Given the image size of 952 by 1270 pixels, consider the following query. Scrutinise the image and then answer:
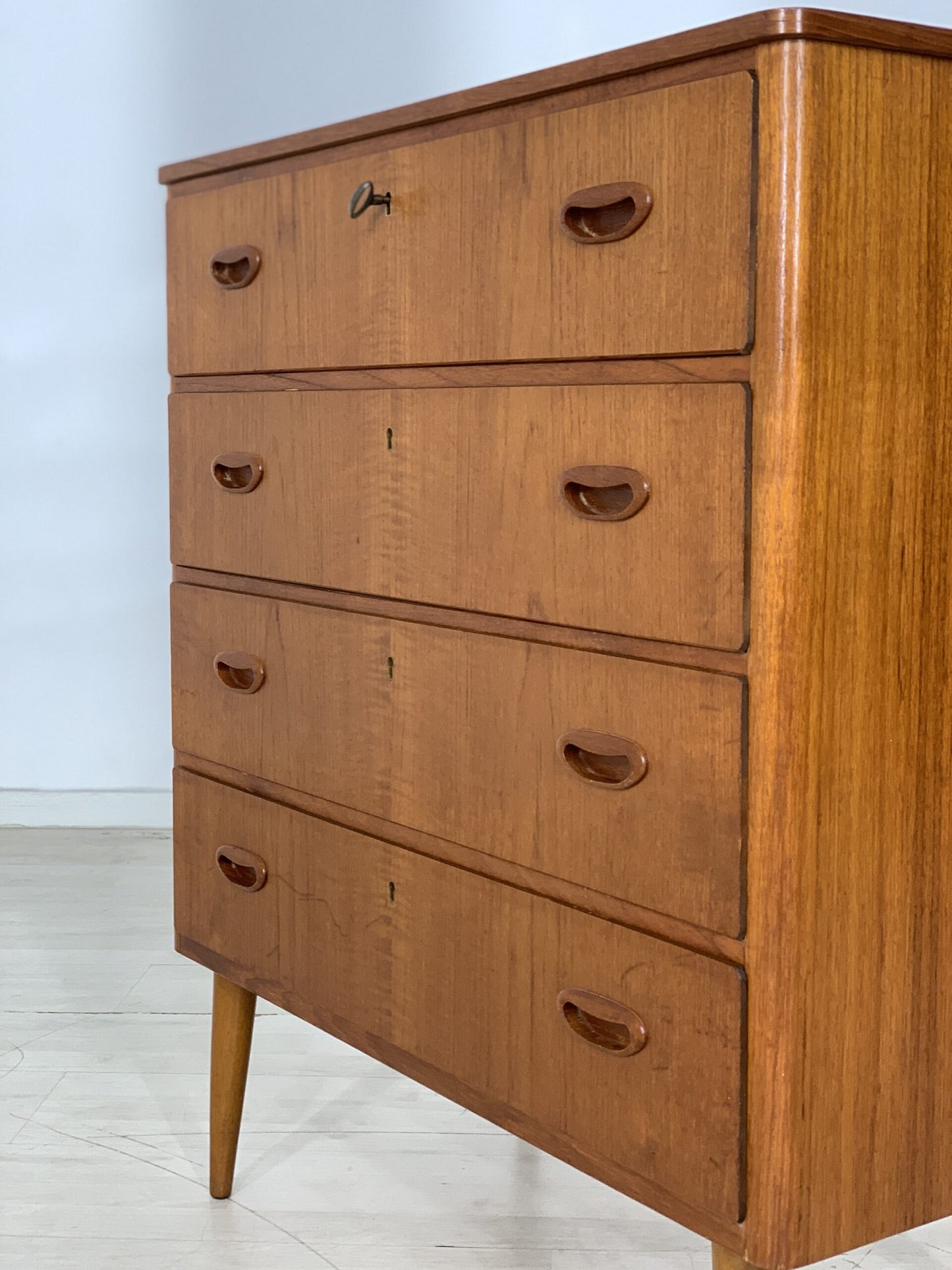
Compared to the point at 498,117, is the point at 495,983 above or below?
below

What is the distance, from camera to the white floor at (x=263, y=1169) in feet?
5.39

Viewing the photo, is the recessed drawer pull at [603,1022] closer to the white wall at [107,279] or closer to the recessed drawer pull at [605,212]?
the recessed drawer pull at [605,212]

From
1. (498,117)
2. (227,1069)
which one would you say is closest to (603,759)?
(498,117)

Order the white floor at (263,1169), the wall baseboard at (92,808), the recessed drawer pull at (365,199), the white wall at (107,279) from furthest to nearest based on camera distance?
the wall baseboard at (92,808) < the white wall at (107,279) < the white floor at (263,1169) < the recessed drawer pull at (365,199)

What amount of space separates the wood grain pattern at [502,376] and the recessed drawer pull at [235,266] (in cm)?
9

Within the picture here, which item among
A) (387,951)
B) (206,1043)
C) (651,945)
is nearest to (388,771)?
(387,951)

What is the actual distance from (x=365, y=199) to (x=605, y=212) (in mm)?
280

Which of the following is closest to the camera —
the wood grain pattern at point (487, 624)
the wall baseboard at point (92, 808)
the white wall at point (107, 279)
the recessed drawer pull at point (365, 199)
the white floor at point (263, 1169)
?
the wood grain pattern at point (487, 624)

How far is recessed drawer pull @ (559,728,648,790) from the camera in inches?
44.4

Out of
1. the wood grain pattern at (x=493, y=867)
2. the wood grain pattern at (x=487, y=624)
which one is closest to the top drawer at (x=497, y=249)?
the wood grain pattern at (x=487, y=624)

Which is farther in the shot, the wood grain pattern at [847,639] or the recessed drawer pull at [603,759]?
the recessed drawer pull at [603,759]

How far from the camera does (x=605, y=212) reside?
1.13 m

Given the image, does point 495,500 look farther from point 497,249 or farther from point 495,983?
point 495,983

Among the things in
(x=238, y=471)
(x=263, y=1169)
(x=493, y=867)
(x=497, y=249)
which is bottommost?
(x=263, y=1169)
